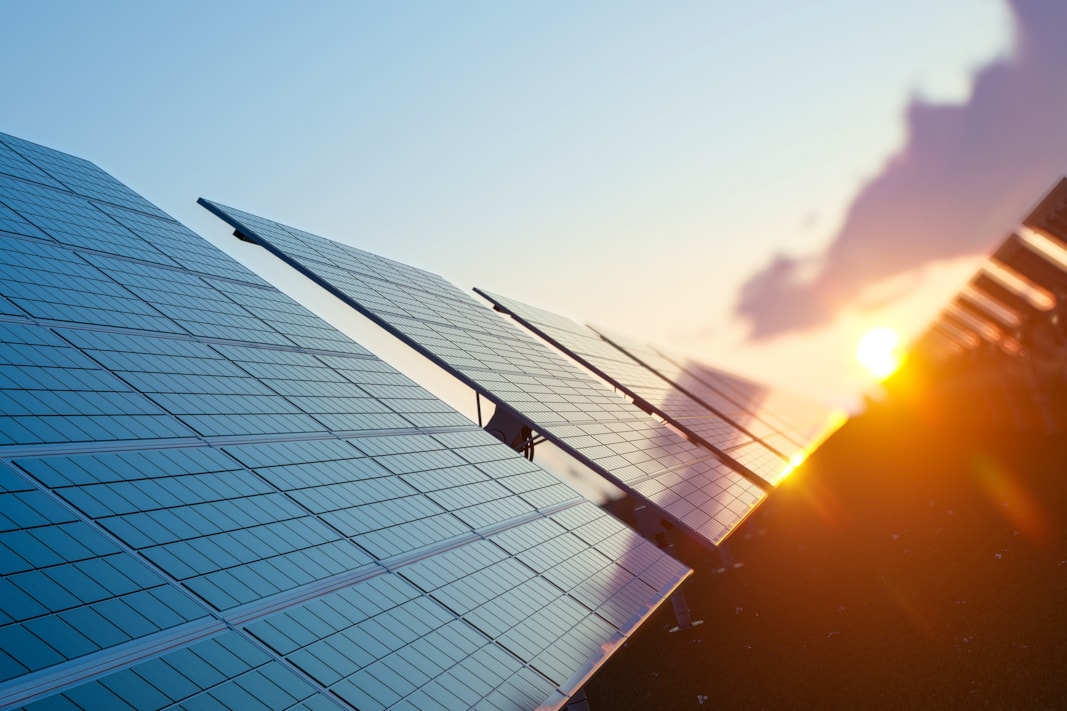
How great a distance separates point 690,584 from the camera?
2714cm

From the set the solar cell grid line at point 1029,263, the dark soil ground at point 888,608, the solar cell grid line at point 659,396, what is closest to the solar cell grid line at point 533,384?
the solar cell grid line at point 659,396

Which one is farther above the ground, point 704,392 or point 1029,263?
point 1029,263

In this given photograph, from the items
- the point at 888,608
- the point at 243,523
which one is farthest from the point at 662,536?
the point at 243,523

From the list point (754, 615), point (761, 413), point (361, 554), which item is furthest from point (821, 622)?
point (761, 413)

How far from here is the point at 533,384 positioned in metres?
23.1

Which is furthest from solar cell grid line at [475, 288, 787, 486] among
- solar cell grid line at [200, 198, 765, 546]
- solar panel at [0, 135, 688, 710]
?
solar panel at [0, 135, 688, 710]

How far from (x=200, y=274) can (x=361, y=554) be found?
1117cm

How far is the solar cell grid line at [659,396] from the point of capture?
87.0ft

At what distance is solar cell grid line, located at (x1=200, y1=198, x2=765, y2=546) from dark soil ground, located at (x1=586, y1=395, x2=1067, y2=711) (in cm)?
280

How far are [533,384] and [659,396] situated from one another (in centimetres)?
915

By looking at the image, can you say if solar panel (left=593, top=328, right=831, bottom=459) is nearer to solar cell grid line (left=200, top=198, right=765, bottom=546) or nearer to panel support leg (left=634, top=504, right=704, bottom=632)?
solar cell grid line (left=200, top=198, right=765, bottom=546)

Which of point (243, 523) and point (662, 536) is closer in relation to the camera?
point (243, 523)

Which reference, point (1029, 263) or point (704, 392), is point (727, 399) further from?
point (1029, 263)

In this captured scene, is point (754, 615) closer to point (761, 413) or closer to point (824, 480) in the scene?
point (824, 480)
